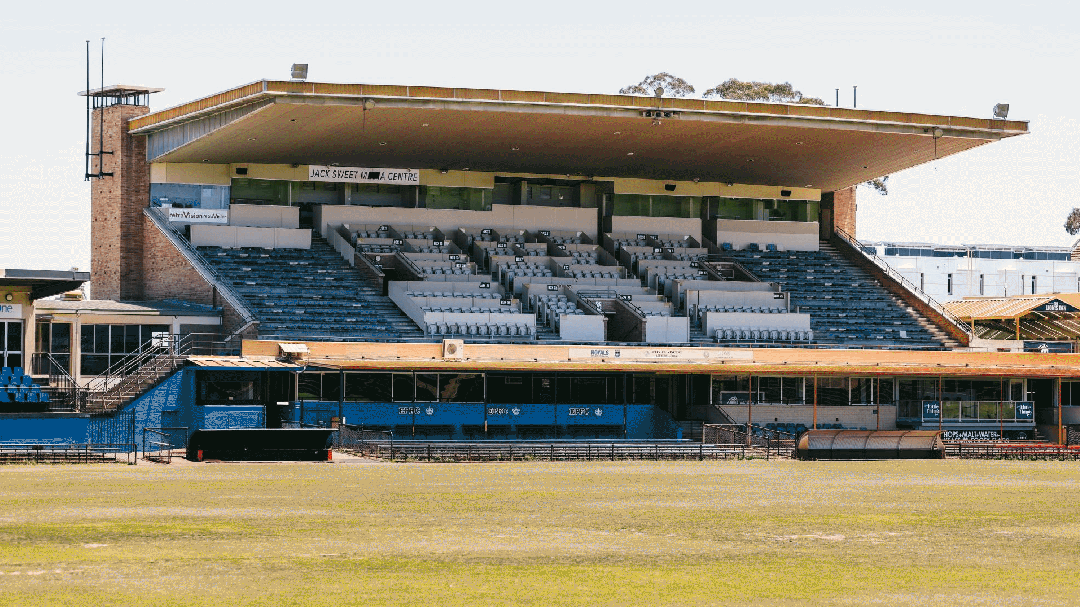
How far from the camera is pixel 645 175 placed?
69.0 metres

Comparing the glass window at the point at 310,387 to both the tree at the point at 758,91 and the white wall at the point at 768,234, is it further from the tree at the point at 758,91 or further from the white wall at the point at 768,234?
the tree at the point at 758,91

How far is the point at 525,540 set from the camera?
20.5m

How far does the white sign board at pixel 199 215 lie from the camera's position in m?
62.2

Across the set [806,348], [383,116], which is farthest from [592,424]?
[383,116]

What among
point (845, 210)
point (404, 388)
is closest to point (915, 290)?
point (845, 210)

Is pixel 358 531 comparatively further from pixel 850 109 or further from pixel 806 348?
pixel 850 109

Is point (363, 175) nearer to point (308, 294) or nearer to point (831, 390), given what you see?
point (308, 294)

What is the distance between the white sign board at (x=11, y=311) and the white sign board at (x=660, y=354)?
16.7 metres

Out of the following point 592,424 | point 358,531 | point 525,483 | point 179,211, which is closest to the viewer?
point 358,531

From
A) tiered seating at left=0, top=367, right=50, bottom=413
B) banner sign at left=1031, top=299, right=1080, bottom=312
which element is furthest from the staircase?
banner sign at left=1031, top=299, right=1080, bottom=312

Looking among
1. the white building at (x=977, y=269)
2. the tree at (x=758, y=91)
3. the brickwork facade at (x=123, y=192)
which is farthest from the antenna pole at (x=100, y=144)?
the white building at (x=977, y=269)

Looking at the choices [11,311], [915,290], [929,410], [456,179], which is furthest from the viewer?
[915,290]

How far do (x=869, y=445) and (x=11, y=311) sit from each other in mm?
24117

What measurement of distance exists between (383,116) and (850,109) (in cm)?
1616
